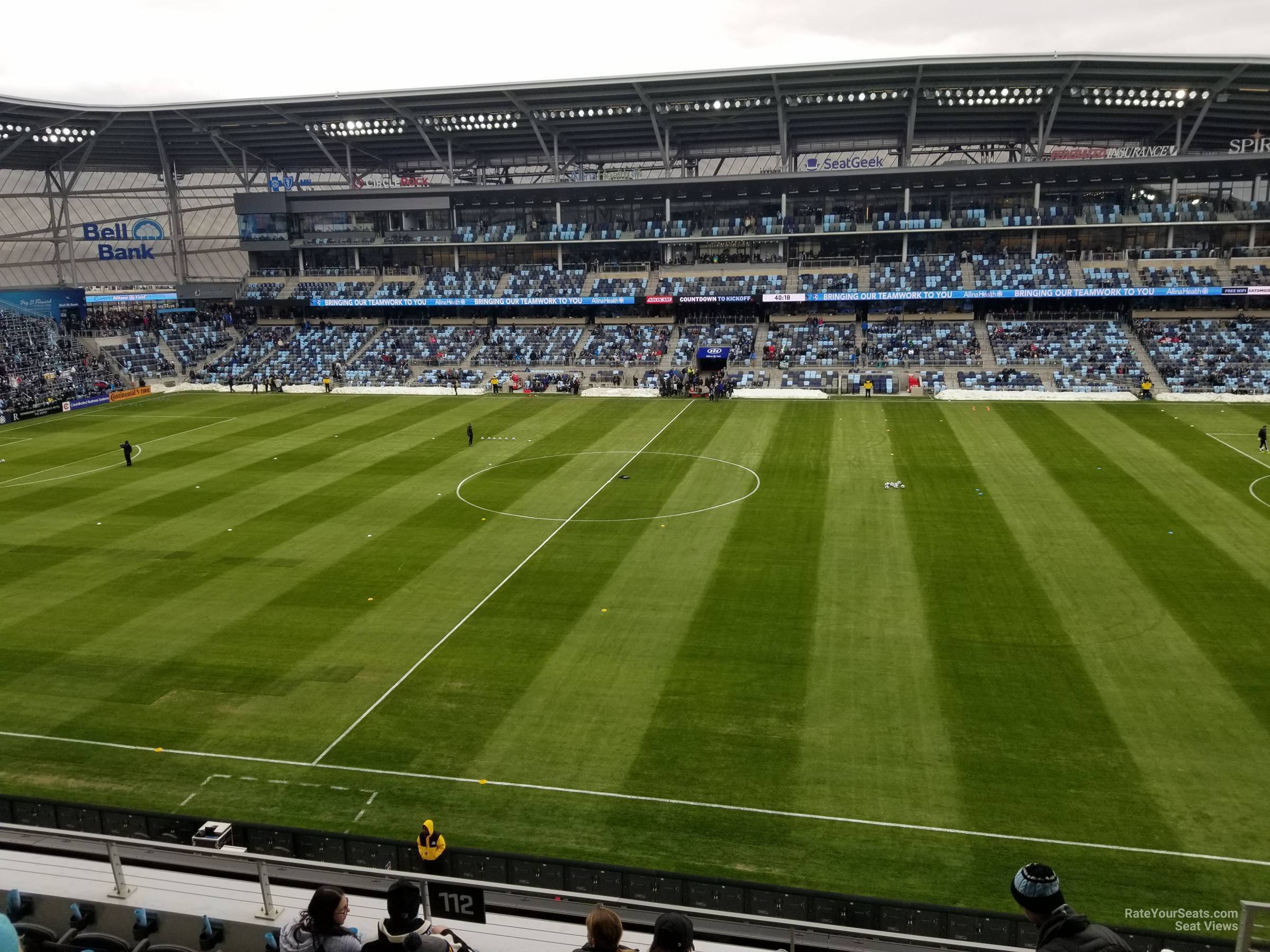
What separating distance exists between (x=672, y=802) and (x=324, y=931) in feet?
32.2

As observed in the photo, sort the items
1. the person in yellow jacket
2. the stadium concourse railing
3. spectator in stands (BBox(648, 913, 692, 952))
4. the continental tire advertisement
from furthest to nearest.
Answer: the continental tire advertisement
the person in yellow jacket
the stadium concourse railing
spectator in stands (BBox(648, 913, 692, 952))

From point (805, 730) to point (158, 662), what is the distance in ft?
48.3

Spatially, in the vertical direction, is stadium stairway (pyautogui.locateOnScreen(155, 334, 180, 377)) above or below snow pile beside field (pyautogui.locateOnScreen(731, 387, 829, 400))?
above

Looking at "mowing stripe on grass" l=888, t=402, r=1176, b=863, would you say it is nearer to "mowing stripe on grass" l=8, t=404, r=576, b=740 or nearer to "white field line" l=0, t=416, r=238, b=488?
"mowing stripe on grass" l=8, t=404, r=576, b=740

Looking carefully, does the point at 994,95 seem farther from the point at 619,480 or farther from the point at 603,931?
the point at 603,931

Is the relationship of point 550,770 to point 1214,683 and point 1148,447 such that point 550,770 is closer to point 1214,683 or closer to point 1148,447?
point 1214,683

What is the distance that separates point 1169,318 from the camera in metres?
64.4

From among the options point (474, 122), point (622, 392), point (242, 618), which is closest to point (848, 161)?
point (622, 392)

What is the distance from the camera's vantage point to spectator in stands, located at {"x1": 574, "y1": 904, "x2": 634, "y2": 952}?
5.62 metres

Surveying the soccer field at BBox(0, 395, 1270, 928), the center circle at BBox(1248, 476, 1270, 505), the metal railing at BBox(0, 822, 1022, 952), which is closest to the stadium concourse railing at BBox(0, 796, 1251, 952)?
the metal railing at BBox(0, 822, 1022, 952)

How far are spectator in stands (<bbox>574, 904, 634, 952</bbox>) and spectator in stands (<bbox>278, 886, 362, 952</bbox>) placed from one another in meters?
1.71

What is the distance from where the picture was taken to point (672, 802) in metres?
15.3

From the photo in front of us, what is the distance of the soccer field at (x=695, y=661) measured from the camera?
14523mm

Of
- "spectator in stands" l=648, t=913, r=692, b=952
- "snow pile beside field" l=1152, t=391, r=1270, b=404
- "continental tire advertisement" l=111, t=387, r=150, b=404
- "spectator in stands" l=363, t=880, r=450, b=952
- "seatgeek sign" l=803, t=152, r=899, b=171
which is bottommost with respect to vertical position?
"snow pile beside field" l=1152, t=391, r=1270, b=404
